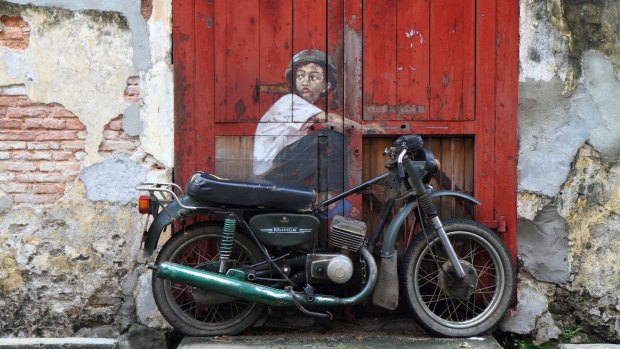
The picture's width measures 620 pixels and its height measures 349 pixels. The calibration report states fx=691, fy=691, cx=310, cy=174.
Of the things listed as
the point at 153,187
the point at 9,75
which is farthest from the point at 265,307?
the point at 9,75

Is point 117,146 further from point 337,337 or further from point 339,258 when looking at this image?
point 337,337

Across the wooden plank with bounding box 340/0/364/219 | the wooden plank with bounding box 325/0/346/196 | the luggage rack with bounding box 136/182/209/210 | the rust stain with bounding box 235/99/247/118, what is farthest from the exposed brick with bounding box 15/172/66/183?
the wooden plank with bounding box 340/0/364/219

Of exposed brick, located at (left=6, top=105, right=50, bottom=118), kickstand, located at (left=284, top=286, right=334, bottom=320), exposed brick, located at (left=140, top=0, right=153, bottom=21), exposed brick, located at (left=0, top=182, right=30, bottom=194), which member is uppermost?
exposed brick, located at (left=140, top=0, right=153, bottom=21)

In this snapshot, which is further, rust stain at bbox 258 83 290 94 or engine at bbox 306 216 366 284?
rust stain at bbox 258 83 290 94

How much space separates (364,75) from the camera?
4.80 metres

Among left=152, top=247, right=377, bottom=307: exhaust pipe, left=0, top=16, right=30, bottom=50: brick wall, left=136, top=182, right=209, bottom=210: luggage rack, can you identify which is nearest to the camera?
left=152, top=247, right=377, bottom=307: exhaust pipe

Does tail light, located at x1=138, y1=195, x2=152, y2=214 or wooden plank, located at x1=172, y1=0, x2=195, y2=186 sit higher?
wooden plank, located at x1=172, y1=0, x2=195, y2=186

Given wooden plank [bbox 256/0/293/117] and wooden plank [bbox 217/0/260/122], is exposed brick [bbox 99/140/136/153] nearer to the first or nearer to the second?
wooden plank [bbox 217/0/260/122]

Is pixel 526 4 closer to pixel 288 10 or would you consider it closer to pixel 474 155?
pixel 474 155

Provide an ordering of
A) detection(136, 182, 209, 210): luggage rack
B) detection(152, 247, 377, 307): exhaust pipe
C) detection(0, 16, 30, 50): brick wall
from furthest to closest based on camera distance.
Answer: detection(0, 16, 30, 50): brick wall < detection(136, 182, 209, 210): luggage rack < detection(152, 247, 377, 307): exhaust pipe

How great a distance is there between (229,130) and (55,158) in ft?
3.95

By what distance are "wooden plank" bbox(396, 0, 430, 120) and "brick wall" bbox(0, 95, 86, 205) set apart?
7.31 ft

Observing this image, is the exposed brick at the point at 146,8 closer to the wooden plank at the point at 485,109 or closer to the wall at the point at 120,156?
the wall at the point at 120,156

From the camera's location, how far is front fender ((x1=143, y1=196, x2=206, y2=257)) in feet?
14.6
